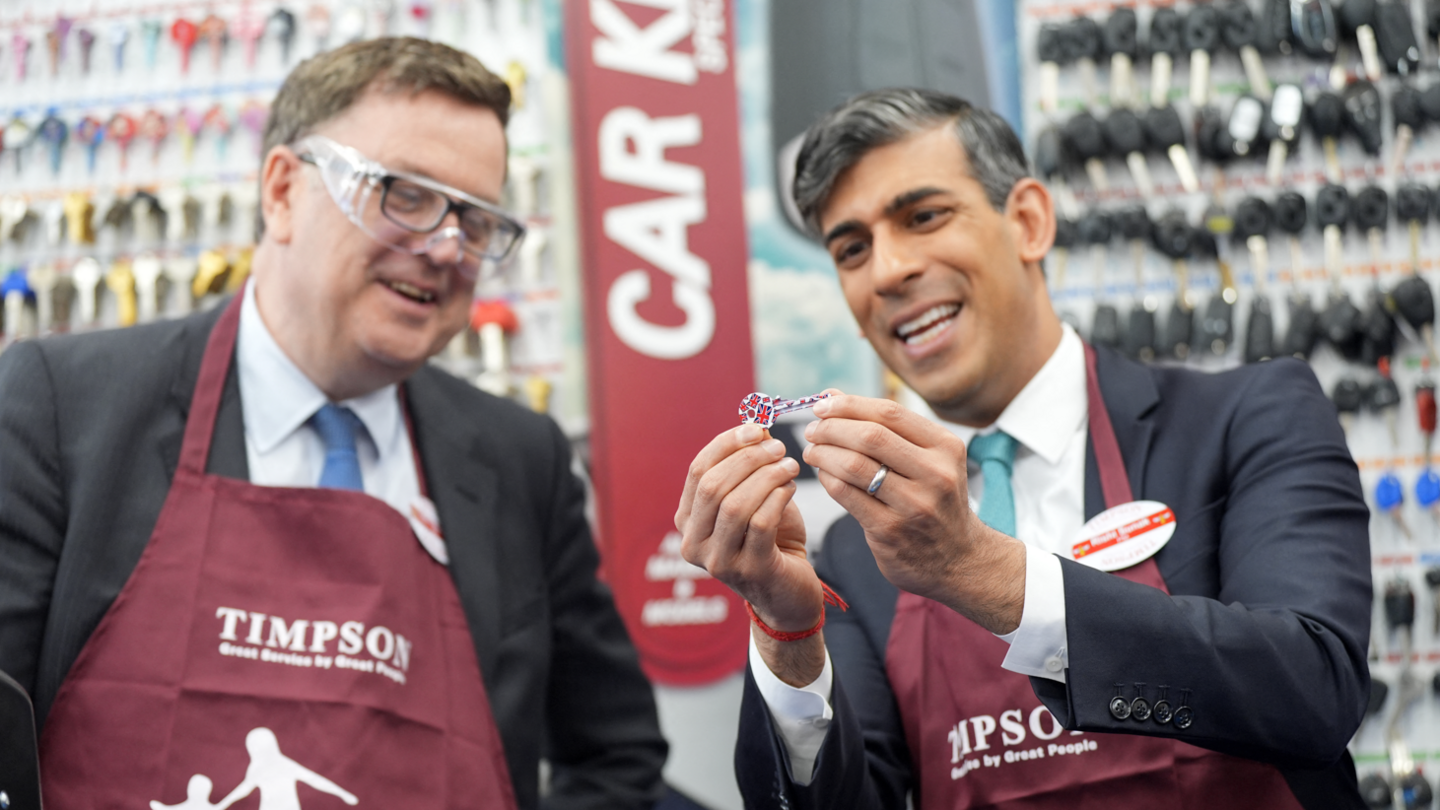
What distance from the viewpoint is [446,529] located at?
197cm

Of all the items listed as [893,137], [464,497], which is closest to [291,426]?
[464,497]

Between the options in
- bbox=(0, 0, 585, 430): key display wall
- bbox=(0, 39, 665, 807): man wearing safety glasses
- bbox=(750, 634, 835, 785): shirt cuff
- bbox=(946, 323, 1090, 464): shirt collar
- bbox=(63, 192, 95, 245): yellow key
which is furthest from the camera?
bbox=(63, 192, 95, 245): yellow key

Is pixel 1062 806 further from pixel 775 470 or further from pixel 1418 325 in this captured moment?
pixel 1418 325

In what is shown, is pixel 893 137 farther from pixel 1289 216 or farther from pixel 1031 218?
pixel 1289 216

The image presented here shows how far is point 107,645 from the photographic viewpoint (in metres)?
1.63

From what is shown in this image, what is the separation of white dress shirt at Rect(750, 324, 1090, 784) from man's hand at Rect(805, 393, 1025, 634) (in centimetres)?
25

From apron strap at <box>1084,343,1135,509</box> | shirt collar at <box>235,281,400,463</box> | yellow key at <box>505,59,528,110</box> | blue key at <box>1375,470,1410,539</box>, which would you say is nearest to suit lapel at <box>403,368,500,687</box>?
shirt collar at <box>235,281,400,463</box>

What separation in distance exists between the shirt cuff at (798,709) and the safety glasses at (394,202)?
36.4 inches

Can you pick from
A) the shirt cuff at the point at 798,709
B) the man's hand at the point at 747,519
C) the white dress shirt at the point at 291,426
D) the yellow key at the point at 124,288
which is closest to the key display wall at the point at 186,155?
the yellow key at the point at 124,288

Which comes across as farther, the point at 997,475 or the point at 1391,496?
the point at 1391,496

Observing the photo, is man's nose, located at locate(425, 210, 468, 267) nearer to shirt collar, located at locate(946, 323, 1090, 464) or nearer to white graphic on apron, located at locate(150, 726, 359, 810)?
white graphic on apron, located at locate(150, 726, 359, 810)

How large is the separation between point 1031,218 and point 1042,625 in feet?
2.76

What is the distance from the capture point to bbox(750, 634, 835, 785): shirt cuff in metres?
1.40

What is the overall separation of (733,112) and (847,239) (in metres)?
1.43
